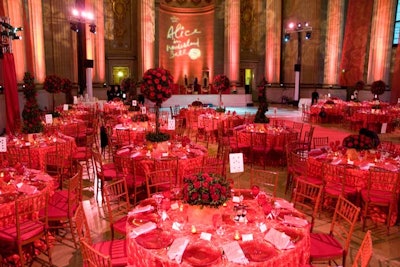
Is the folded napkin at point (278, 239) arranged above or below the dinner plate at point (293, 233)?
above

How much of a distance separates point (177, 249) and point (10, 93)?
10.2 metres

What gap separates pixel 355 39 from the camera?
21.0 meters

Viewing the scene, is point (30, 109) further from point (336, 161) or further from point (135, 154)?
point (336, 161)

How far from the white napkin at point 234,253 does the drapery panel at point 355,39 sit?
67.1ft

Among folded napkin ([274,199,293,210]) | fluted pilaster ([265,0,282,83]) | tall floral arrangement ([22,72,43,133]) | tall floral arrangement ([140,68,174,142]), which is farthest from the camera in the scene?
fluted pilaster ([265,0,282,83])

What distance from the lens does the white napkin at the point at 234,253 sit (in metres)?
2.81

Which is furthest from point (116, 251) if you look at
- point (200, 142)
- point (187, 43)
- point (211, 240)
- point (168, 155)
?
point (187, 43)

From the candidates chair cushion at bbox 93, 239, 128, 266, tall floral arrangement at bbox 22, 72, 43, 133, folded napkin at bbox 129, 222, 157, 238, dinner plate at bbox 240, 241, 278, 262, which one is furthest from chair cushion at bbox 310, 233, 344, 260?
tall floral arrangement at bbox 22, 72, 43, 133

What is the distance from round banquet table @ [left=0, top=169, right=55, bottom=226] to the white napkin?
253cm

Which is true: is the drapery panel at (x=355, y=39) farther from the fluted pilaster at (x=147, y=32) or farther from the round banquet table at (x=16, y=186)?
the round banquet table at (x=16, y=186)

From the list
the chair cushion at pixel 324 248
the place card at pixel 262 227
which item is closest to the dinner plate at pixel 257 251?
the place card at pixel 262 227

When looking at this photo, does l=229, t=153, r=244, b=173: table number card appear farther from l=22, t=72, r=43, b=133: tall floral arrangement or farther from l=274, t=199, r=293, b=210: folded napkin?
l=22, t=72, r=43, b=133: tall floral arrangement

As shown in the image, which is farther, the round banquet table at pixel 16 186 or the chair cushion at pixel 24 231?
the round banquet table at pixel 16 186

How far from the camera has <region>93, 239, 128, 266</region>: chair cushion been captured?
11.3 feet
